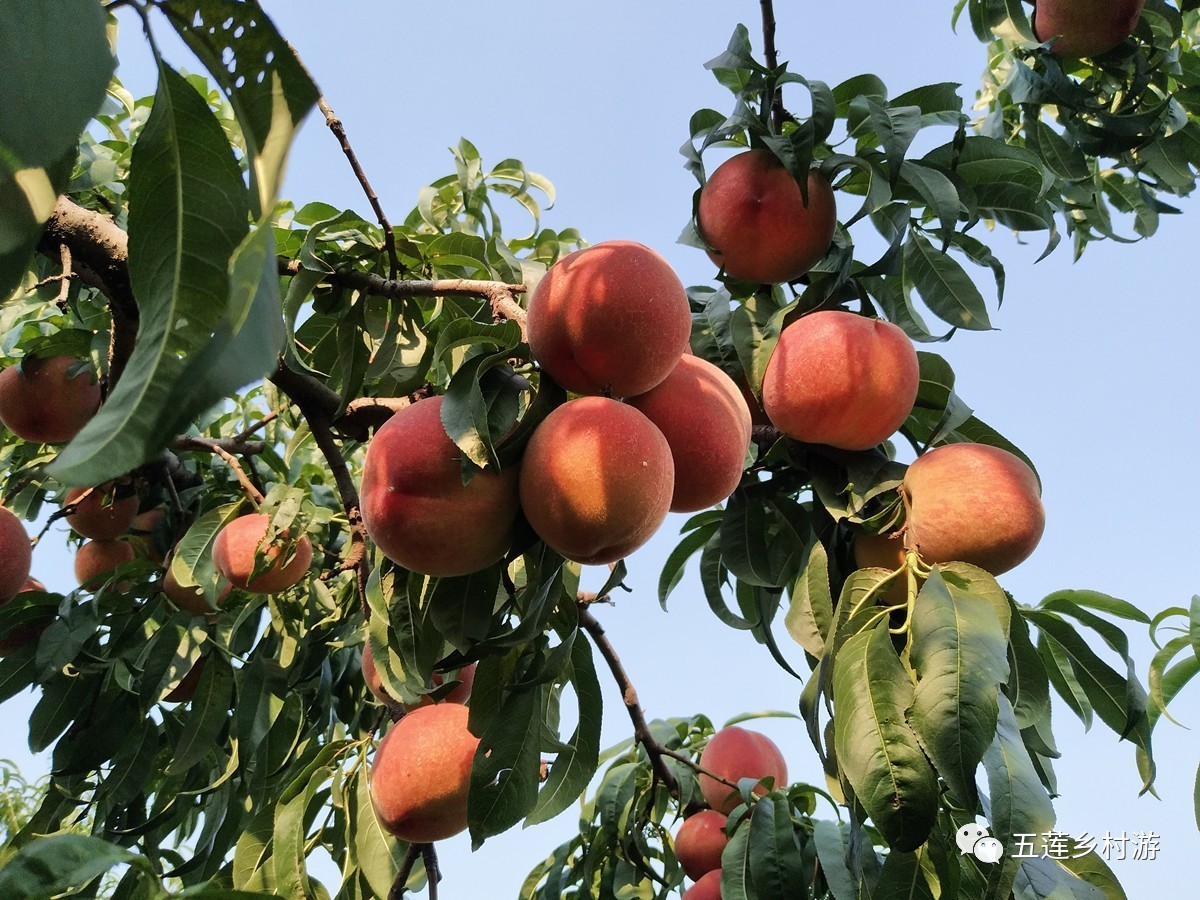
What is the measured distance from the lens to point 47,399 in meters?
2.13

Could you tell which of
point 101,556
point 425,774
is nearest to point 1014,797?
point 425,774

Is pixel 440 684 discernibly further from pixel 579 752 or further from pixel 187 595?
pixel 187 595

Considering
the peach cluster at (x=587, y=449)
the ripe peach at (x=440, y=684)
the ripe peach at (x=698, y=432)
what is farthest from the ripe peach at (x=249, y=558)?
the ripe peach at (x=698, y=432)

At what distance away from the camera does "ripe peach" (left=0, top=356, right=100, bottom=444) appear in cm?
214

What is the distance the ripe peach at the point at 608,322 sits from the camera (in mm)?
1095

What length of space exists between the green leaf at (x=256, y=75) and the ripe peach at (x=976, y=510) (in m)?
0.96

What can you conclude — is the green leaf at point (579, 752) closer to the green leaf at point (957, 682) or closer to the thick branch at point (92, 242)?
the green leaf at point (957, 682)

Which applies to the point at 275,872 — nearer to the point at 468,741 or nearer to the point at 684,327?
the point at 468,741

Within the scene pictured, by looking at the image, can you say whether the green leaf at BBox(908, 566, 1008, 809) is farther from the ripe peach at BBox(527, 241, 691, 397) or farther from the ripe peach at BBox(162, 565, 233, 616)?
the ripe peach at BBox(162, 565, 233, 616)

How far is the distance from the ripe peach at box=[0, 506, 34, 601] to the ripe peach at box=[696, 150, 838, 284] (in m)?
1.65

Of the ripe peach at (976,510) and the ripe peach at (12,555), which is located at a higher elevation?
the ripe peach at (976,510)

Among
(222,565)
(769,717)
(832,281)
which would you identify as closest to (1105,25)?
(832,281)

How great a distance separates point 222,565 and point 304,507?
0.20 meters

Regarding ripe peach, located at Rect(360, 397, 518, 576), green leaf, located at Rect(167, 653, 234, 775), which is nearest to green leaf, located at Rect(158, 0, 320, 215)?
ripe peach, located at Rect(360, 397, 518, 576)
